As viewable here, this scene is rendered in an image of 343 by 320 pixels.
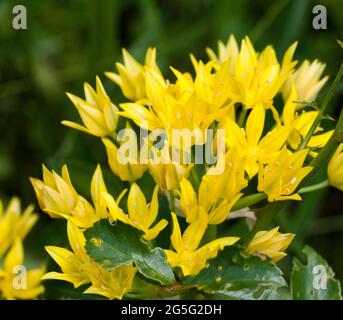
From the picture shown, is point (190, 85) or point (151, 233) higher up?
point (190, 85)

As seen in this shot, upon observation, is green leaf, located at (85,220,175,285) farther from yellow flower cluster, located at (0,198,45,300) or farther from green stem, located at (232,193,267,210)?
yellow flower cluster, located at (0,198,45,300)

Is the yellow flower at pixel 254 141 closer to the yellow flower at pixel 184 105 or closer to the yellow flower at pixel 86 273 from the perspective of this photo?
the yellow flower at pixel 184 105

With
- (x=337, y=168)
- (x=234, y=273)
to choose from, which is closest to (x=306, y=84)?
(x=337, y=168)

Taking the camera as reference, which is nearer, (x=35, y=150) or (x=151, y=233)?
(x=151, y=233)

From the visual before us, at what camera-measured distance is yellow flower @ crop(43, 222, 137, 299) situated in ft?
4.02

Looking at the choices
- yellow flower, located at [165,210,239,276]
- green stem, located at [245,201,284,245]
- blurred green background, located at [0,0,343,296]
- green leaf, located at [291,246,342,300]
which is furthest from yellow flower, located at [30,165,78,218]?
blurred green background, located at [0,0,343,296]

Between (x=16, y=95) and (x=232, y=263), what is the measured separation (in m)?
1.53

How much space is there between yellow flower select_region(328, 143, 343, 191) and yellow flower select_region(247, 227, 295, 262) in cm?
13

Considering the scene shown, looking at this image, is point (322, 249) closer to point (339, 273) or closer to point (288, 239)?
point (339, 273)

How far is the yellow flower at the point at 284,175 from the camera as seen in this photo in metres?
1.22

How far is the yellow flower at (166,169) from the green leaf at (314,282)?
29cm

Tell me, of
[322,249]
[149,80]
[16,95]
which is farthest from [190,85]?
[16,95]

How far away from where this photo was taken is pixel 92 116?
56.1 inches

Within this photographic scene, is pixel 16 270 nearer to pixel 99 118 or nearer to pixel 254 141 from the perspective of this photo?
pixel 99 118
